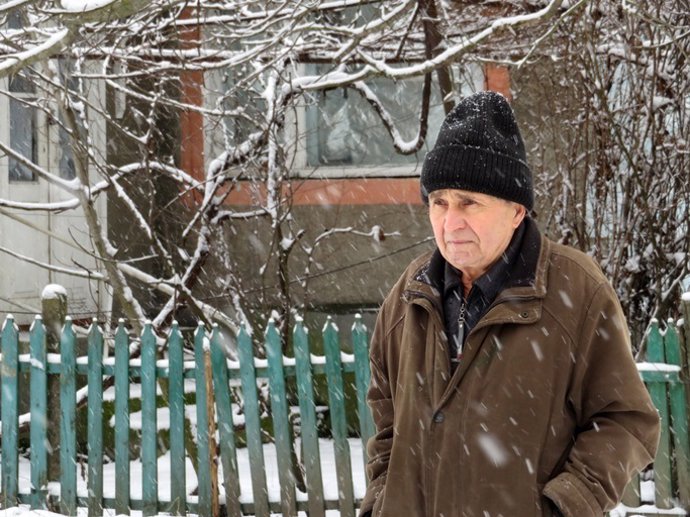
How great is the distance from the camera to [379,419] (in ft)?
8.54

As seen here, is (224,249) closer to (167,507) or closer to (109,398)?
(109,398)

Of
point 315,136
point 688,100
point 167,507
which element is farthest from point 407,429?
point 315,136

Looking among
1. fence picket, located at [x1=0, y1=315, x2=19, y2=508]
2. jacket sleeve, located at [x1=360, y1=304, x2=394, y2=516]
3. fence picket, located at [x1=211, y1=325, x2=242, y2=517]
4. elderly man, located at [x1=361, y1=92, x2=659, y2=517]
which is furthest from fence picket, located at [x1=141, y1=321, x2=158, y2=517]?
elderly man, located at [x1=361, y1=92, x2=659, y2=517]

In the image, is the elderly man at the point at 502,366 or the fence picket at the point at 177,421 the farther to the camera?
the fence picket at the point at 177,421

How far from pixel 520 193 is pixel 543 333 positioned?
1.15 ft

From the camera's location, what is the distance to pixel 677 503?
204 inches

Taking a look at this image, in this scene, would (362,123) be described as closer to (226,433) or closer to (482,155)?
(226,433)

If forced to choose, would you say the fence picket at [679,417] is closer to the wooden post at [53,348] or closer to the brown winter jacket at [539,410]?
the brown winter jacket at [539,410]

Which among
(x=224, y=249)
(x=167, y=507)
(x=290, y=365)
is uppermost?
(x=224, y=249)

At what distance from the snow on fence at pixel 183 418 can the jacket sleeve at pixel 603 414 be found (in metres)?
3.03

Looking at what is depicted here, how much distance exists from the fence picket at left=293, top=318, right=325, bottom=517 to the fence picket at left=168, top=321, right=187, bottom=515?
68 centimetres

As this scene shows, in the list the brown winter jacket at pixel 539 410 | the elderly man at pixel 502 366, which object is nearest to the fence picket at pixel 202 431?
the elderly man at pixel 502 366

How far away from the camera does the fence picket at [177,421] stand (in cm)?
554

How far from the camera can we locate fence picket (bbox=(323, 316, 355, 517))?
5.32 m
